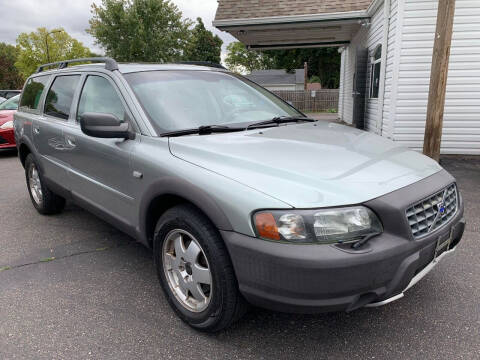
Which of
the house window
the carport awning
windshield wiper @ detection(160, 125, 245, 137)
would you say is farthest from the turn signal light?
the carport awning

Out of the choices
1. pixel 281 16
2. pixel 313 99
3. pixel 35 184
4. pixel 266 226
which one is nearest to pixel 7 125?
pixel 35 184

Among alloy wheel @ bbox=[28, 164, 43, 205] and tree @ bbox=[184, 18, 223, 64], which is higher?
tree @ bbox=[184, 18, 223, 64]

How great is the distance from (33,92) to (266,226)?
418 cm

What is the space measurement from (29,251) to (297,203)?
305 centimetres

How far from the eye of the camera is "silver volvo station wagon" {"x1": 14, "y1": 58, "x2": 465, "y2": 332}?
191 cm

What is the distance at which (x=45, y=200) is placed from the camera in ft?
15.2

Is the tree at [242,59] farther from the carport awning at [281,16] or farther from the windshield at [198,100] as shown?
the windshield at [198,100]

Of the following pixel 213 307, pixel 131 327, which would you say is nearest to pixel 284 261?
pixel 213 307

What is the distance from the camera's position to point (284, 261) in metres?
1.88

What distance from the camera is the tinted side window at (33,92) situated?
15.1 feet

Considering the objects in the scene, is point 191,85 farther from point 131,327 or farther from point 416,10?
point 416,10

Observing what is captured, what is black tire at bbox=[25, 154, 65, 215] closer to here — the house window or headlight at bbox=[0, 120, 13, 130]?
headlight at bbox=[0, 120, 13, 130]

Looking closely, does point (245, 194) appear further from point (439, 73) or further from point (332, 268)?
point (439, 73)

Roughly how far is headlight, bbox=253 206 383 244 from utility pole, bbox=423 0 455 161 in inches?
212
